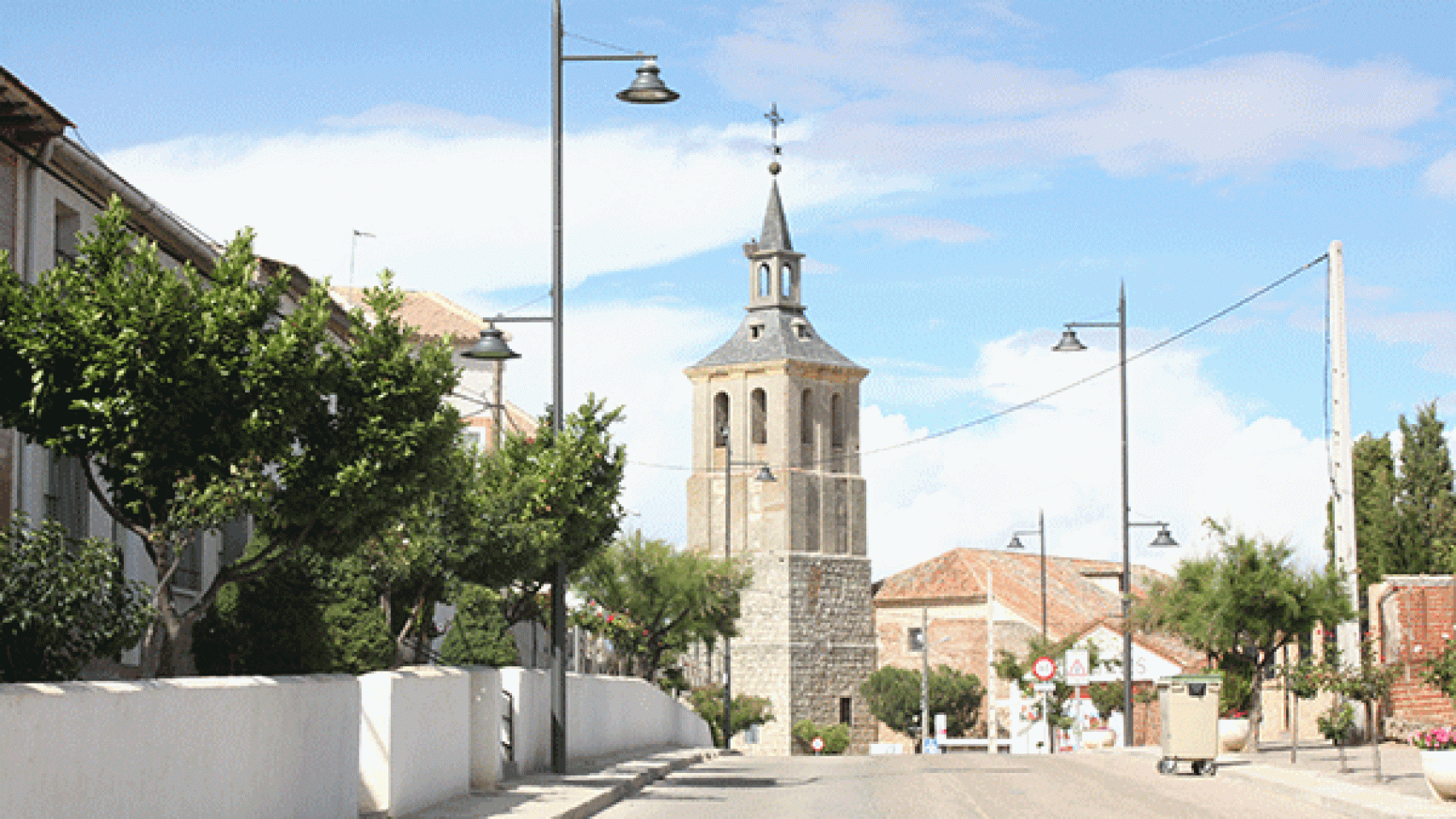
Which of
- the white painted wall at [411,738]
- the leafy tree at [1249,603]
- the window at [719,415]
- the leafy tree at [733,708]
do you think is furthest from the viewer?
the window at [719,415]

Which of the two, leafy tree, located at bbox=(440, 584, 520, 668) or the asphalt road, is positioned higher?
leafy tree, located at bbox=(440, 584, 520, 668)

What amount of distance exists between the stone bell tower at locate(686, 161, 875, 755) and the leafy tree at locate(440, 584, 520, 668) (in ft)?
181

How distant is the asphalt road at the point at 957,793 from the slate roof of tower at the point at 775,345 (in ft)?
202

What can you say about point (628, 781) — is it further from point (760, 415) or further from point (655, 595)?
point (760, 415)

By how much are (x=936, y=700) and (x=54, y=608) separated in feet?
253

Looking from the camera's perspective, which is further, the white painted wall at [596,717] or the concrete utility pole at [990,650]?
the concrete utility pole at [990,650]

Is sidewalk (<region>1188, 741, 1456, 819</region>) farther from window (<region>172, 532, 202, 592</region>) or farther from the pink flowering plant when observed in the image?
window (<region>172, 532, 202, 592</region>)

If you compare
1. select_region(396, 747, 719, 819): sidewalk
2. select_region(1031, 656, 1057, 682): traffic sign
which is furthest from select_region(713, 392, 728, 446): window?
select_region(396, 747, 719, 819): sidewalk

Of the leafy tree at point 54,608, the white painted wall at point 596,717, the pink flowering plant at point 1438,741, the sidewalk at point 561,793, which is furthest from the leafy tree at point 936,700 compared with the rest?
the leafy tree at point 54,608

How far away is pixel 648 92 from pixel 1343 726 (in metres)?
11.6

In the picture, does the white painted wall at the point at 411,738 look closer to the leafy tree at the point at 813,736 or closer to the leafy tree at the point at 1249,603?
the leafy tree at the point at 1249,603

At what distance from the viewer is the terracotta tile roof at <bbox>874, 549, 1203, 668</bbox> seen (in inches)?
3573

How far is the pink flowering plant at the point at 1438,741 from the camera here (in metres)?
17.5

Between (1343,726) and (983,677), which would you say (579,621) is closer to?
(1343,726)
